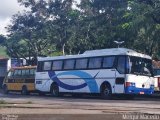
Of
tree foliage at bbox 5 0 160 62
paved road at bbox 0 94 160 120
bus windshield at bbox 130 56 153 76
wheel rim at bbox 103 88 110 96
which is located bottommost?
paved road at bbox 0 94 160 120

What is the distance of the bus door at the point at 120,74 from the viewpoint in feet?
72.7

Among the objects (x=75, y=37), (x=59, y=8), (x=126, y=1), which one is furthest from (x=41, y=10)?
(x=126, y=1)

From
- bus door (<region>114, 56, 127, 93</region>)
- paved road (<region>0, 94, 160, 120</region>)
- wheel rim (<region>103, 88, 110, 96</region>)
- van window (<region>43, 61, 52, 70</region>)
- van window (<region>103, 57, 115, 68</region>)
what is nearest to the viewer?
paved road (<region>0, 94, 160, 120</region>)

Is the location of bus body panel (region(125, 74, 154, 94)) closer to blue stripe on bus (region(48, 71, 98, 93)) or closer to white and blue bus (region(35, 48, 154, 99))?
white and blue bus (region(35, 48, 154, 99))

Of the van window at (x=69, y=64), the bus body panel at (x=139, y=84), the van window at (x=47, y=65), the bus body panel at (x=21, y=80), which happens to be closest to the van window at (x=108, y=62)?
the bus body panel at (x=139, y=84)

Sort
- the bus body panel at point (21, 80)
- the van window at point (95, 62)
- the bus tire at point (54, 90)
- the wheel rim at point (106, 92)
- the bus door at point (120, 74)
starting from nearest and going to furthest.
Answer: the bus door at point (120, 74) < the wheel rim at point (106, 92) < the van window at point (95, 62) < the bus tire at point (54, 90) < the bus body panel at point (21, 80)

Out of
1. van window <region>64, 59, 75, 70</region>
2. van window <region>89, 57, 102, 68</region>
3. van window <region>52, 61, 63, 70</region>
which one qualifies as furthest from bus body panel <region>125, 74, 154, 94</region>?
van window <region>52, 61, 63, 70</region>

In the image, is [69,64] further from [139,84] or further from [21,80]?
[21,80]

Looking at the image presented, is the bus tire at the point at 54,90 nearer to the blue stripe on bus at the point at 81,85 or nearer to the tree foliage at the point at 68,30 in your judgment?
the blue stripe on bus at the point at 81,85

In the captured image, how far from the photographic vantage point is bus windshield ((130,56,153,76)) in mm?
22266

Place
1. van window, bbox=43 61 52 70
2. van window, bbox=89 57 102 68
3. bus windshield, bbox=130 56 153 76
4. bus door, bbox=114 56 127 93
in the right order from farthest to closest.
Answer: van window, bbox=43 61 52 70 → van window, bbox=89 57 102 68 → bus windshield, bbox=130 56 153 76 → bus door, bbox=114 56 127 93

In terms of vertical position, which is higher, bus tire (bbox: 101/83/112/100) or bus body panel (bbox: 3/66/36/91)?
bus body panel (bbox: 3/66/36/91)

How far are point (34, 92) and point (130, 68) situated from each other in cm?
1181

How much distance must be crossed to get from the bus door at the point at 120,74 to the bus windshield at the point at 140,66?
1.47 feet
